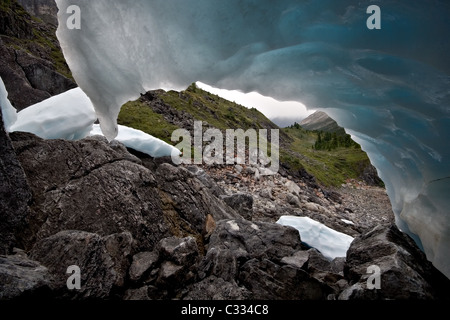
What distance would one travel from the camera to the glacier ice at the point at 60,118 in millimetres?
7902

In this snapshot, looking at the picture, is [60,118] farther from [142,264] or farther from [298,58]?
[298,58]

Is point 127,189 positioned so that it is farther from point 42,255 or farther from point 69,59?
point 69,59

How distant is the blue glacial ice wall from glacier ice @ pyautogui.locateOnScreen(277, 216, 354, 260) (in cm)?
220

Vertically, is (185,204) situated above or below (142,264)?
above

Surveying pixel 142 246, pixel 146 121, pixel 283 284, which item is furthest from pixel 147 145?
pixel 146 121

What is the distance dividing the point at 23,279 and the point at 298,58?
17.8 ft

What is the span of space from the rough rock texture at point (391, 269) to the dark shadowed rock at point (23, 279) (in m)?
4.65

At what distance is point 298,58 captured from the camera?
4707 millimetres

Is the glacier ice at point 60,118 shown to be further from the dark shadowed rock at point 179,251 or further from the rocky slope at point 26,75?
the rocky slope at point 26,75

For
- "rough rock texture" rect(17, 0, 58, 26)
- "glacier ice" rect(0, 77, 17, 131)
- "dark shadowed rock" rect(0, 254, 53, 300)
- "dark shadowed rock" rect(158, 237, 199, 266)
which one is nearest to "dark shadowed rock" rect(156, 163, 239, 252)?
"dark shadowed rock" rect(158, 237, 199, 266)

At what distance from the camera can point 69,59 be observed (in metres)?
4.68

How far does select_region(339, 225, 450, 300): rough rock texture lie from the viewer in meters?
4.10

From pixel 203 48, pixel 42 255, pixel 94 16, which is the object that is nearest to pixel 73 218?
pixel 42 255

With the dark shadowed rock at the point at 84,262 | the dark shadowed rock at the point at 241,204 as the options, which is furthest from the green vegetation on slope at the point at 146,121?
the dark shadowed rock at the point at 84,262
